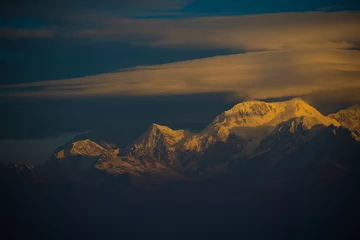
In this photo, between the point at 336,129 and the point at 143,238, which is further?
the point at 336,129

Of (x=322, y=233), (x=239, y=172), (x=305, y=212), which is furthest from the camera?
(x=239, y=172)

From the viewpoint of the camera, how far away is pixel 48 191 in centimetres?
18588

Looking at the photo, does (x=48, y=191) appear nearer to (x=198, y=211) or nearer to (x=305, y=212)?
Result: (x=198, y=211)

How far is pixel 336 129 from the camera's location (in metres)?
185

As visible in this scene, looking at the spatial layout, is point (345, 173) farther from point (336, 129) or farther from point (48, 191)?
point (48, 191)

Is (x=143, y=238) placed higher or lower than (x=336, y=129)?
lower

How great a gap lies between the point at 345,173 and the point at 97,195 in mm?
51445

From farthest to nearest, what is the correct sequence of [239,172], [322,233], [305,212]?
[239,172], [305,212], [322,233]

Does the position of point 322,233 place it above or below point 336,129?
below

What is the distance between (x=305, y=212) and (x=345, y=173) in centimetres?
982

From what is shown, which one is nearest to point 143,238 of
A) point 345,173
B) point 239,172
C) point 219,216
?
point 219,216

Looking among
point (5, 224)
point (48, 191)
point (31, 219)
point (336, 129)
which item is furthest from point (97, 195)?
point (336, 129)

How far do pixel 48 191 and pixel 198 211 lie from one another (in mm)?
30810

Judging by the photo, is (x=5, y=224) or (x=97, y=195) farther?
(x=97, y=195)
